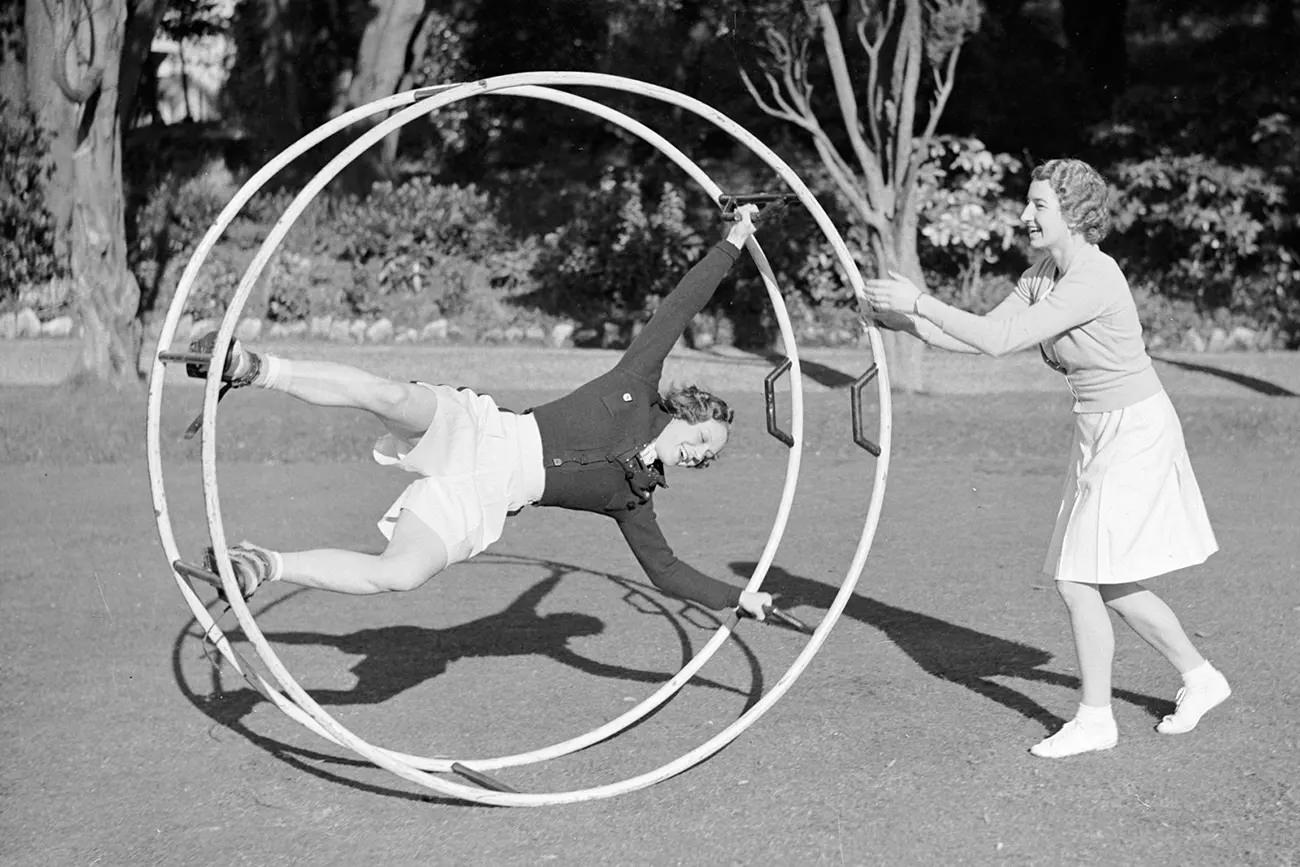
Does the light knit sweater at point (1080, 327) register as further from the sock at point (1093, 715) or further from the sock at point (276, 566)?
the sock at point (276, 566)

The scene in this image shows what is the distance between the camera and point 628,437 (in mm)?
5711

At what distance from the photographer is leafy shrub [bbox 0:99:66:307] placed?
2041 cm

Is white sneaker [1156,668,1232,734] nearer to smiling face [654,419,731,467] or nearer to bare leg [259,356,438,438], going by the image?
smiling face [654,419,731,467]

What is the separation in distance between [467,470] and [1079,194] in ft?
7.51

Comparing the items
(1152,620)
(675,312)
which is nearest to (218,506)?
(675,312)

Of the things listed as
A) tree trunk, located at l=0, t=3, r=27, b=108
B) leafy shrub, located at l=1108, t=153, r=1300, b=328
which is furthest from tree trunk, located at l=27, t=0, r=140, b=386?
leafy shrub, located at l=1108, t=153, r=1300, b=328

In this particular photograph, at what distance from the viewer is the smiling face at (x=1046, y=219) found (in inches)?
210

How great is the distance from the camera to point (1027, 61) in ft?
79.3

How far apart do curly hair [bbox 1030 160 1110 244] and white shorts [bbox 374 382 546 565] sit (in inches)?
78.6

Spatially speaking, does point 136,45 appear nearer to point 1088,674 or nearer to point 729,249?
point 729,249

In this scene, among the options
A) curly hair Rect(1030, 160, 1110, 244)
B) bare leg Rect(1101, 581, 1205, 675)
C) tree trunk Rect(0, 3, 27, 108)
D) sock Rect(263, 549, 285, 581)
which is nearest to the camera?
sock Rect(263, 549, 285, 581)

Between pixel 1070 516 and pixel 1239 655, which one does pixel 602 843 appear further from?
pixel 1239 655

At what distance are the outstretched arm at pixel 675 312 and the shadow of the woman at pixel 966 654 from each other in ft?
6.47

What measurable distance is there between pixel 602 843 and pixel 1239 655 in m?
3.37
